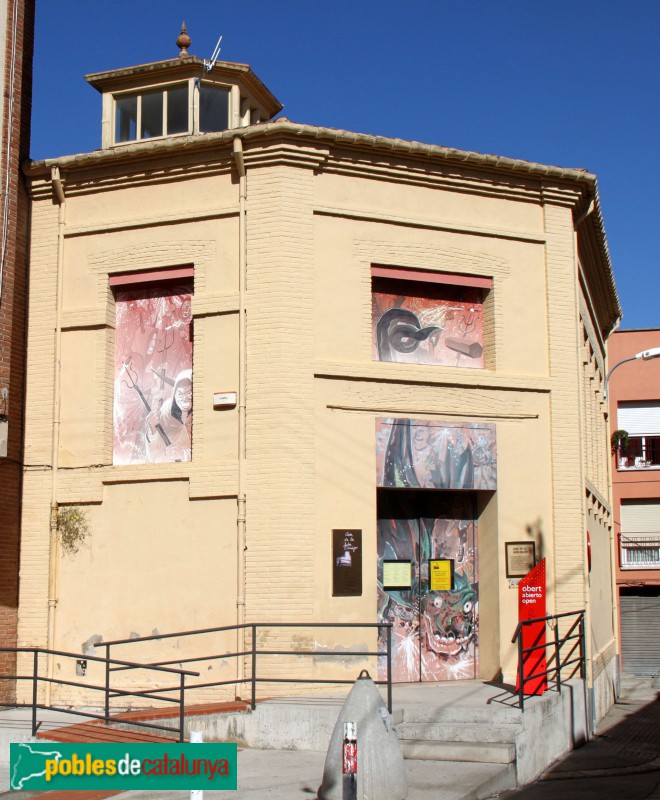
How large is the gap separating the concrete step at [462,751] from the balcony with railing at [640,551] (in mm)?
22924

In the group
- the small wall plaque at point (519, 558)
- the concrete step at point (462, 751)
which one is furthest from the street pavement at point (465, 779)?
the small wall plaque at point (519, 558)

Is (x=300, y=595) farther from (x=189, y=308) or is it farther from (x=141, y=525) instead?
(x=189, y=308)

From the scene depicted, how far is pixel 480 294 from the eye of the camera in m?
15.0

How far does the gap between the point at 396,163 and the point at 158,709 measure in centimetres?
788

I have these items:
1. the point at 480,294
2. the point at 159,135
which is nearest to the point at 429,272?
the point at 480,294

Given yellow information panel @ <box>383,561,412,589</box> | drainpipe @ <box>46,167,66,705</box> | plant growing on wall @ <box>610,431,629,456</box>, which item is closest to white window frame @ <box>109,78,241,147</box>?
drainpipe @ <box>46,167,66,705</box>

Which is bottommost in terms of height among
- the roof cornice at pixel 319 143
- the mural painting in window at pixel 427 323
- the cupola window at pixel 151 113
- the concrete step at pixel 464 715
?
the concrete step at pixel 464 715

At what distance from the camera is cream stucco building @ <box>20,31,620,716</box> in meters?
13.4

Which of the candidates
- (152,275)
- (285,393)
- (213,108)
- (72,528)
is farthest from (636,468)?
(72,528)

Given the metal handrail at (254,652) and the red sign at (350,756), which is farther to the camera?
the metal handrail at (254,652)

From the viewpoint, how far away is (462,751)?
1068 centimetres

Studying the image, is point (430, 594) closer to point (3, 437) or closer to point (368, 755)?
point (368, 755)

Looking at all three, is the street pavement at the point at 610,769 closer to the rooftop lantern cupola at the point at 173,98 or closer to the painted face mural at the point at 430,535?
the painted face mural at the point at 430,535

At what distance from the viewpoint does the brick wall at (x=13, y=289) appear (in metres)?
13.8
